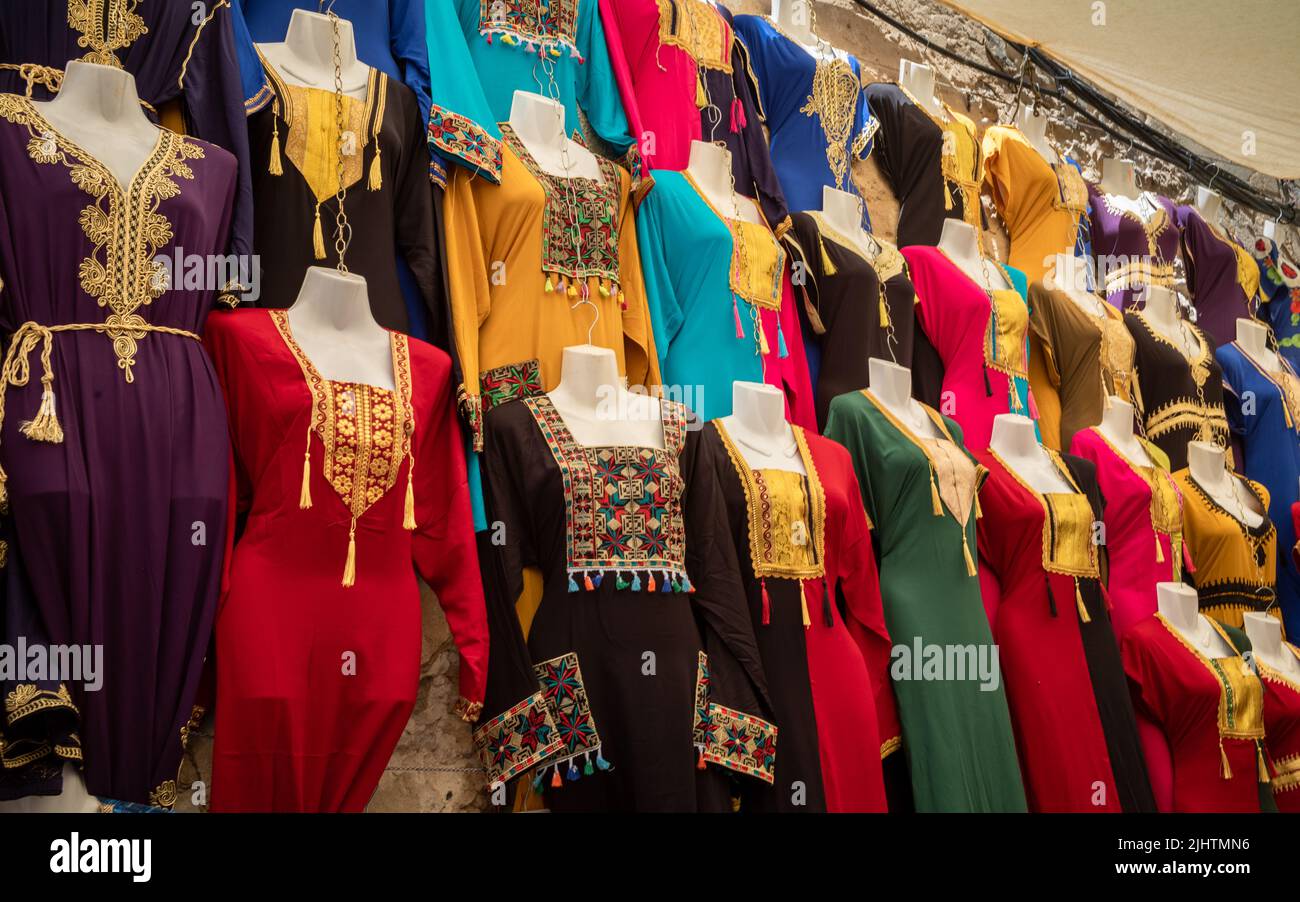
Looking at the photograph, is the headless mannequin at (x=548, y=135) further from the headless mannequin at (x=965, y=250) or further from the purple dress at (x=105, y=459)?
the headless mannequin at (x=965, y=250)

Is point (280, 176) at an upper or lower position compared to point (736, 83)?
lower

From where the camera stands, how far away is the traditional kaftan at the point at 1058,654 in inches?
138

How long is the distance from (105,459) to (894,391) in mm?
2128

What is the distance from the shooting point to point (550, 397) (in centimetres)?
291

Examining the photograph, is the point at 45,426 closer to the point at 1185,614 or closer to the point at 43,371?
the point at 43,371

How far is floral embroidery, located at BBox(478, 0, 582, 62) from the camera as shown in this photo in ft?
11.6

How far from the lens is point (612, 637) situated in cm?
266

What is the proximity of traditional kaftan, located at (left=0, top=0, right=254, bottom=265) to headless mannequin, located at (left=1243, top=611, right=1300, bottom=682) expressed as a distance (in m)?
3.38

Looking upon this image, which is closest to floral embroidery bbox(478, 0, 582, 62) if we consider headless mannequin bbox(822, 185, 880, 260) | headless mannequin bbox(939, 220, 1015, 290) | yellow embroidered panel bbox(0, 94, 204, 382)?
headless mannequin bbox(822, 185, 880, 260)

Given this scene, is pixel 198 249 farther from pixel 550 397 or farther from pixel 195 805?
pixel 195 805

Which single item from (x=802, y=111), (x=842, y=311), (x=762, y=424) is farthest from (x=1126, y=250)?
(x=762, y=424)
